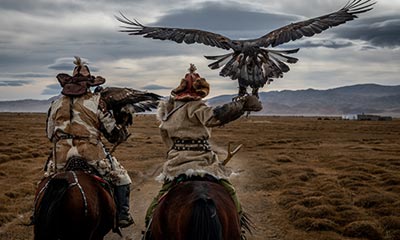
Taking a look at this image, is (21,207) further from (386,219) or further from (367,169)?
(367,169)

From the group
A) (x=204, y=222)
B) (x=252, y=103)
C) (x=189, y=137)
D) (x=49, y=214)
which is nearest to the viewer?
(x=204, y=222)

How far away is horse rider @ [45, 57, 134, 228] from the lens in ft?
18.9

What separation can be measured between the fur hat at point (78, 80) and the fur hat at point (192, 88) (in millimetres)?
1438

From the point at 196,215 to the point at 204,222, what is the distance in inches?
4.1

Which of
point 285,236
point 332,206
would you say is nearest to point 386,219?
point 332,206

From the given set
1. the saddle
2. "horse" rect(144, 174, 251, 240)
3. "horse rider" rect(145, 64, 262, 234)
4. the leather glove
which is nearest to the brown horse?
the saddle

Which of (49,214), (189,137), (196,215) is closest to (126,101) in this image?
(189,137)

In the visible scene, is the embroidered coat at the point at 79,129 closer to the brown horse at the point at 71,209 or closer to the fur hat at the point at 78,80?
the fur hat at the point at 78,80

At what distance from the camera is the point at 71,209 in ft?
15.7

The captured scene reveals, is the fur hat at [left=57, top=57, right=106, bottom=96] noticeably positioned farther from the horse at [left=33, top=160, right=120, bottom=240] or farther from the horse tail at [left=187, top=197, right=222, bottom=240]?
the horse tail at [left=187, top=197, right=222, bottom=240]

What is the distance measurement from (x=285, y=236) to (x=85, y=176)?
18.5 feet

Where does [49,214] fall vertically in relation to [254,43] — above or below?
below

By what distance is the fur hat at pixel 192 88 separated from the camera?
17.2 feet

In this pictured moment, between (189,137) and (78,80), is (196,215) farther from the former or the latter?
(78,80)
